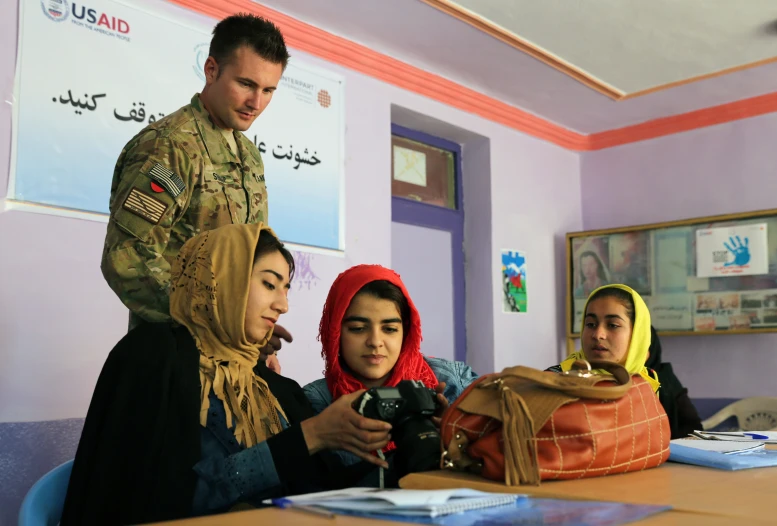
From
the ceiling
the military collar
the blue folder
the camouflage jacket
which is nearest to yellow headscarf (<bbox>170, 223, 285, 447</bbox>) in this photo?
the camouflage jacket

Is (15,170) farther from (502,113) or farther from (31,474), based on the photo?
(502,113)

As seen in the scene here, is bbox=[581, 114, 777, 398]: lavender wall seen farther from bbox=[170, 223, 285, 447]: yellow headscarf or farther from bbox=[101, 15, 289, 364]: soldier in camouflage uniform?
bbox=[170, 223, 285, 447]: yellow headscarf

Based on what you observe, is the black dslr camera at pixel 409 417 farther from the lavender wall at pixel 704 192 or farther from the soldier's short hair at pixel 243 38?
the lavender wall at pixel 704 192

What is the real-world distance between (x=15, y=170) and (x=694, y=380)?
397cm

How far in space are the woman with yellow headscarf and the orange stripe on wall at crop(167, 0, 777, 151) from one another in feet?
6.09

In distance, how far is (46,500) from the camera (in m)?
1.29

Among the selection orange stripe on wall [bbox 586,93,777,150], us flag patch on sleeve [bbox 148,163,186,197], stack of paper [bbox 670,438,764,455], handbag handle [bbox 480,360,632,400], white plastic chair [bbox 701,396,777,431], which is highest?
orange stripe on wall [bbox 586,93,777,150]

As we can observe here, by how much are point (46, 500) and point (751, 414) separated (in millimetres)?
3812

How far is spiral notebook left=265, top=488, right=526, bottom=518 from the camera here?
2.53 feet

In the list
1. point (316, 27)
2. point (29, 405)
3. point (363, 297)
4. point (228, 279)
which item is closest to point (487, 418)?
point (228, 279)

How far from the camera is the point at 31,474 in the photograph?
2.47 m

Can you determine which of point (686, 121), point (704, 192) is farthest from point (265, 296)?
point (686, 121)

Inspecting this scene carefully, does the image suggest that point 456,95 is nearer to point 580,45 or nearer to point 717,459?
point 580,45

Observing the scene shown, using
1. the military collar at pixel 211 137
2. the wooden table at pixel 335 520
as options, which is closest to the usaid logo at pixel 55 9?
the military collar at pixel 211 137
